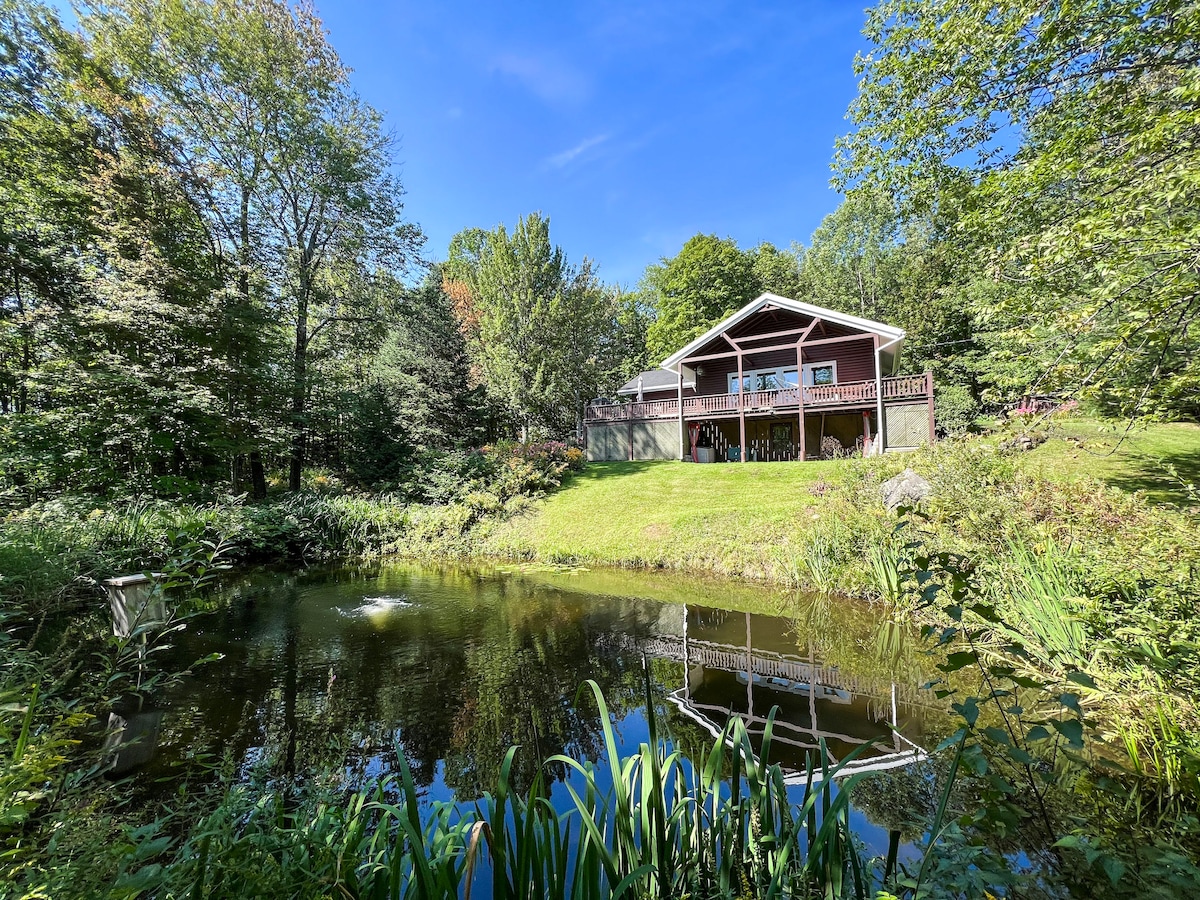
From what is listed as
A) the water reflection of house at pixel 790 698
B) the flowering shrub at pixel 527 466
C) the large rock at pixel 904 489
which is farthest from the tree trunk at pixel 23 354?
the large rock at pixel 904 489

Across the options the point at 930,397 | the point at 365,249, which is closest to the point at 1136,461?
the point at 930,397

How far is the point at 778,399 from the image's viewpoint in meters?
17.4

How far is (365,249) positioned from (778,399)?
16491 mm

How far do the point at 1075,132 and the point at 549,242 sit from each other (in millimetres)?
17757

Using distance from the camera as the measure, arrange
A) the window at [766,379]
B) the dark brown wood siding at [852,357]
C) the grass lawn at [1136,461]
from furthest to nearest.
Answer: the window at [766,379], the dark brown wood siding at [852,357], the grass lawn at [1136,461]

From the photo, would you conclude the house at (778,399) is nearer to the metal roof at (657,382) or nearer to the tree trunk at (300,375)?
the metal roof at (657,382)

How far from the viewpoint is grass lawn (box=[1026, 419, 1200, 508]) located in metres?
8.05

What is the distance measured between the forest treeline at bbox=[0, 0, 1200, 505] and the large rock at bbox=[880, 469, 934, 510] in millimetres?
2626

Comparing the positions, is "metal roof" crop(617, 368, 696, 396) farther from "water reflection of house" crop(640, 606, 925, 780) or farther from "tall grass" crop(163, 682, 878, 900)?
"tall grass" crop(163, 682, 878, 900)

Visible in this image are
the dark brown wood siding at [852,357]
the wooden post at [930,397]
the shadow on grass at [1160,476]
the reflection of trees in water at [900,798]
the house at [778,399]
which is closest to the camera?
the reflection of trees in water at [900,798]

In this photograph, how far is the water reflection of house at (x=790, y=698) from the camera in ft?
11.8

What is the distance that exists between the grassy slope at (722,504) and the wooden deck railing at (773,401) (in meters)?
2.71

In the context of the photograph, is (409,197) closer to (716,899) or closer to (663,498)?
(663,498)

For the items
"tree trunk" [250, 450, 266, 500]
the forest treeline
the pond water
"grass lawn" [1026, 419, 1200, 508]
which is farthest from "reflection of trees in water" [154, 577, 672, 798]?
"tree trunk" [250, 450, 266, 500]
